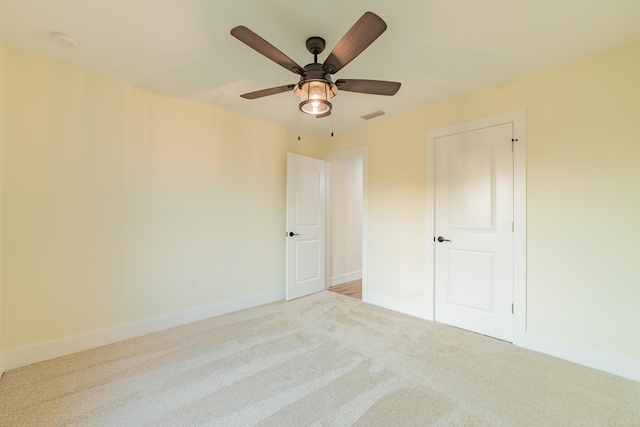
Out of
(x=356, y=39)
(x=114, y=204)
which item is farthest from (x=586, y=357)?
(x=114, y=204)

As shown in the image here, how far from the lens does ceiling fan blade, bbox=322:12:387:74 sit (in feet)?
4.02

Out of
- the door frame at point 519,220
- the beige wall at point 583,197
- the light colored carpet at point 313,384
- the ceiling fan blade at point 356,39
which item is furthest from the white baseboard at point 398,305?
the ceiling fan blade at point 356,39

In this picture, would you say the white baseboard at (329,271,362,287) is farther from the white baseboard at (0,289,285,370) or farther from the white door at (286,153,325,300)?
the white baseboard at (0,289,285,370)

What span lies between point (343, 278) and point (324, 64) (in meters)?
3.66

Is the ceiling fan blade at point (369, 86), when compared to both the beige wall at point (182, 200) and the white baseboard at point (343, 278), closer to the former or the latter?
the beige wall at point (182, 200)

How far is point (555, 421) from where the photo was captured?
1512mm

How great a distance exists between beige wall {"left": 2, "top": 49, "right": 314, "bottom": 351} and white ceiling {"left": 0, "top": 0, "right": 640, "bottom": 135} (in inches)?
13.2

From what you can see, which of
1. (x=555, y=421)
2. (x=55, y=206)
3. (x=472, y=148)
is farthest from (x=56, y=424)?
(x=472, y=148)

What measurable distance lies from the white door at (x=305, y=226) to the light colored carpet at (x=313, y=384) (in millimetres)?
1178

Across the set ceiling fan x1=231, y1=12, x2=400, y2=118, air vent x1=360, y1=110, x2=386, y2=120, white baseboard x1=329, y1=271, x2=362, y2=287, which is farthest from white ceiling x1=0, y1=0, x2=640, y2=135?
white baseboard x1=329, y1=271, x2=362, y2=287

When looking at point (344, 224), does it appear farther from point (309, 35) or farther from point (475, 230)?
point (309, 35)

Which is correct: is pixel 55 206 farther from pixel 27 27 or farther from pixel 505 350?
pixel 505 350

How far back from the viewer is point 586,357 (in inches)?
81.7

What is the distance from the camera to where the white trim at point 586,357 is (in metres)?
1.91
